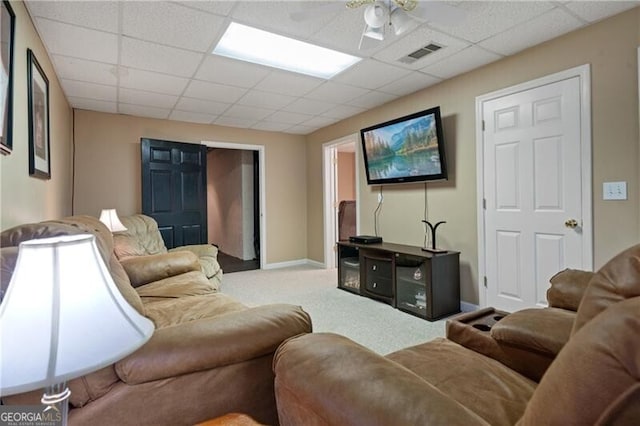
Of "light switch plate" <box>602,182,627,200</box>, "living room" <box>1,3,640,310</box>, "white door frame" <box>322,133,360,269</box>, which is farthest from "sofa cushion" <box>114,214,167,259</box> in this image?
"light switch plate" <box>602,182,627,200</box>

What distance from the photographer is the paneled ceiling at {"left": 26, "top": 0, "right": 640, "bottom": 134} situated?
85.6 inches

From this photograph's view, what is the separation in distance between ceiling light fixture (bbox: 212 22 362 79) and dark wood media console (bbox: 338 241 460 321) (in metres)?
1.99

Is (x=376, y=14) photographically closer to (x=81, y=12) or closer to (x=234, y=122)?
(x=81, y=12)

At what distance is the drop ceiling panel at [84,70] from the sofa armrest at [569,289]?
3734 millimetres

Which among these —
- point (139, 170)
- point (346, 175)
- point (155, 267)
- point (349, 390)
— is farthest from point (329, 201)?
point (349, 390)

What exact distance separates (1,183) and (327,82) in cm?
279

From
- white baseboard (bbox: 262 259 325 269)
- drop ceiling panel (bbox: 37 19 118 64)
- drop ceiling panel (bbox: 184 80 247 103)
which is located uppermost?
drop ceiling panel (bbox: 184 80 247 103)

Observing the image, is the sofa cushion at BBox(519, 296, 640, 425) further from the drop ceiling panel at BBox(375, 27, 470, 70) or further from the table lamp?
the drop ceiling panel at BBox(375, 27, 470, 70)

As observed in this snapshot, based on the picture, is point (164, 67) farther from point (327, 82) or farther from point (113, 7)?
point (327, 82)

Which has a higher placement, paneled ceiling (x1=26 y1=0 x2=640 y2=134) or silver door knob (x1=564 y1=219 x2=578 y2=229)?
paneled ceiling (x1=26 y1=0 x2=640 y2=134)

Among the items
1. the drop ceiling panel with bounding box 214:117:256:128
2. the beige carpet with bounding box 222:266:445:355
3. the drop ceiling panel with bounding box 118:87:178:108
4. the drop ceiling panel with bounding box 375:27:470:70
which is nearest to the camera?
the drop ceiling panel with bounding box 375:27:470:70

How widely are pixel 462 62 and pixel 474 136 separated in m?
0.71

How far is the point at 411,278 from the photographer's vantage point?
3.41 m

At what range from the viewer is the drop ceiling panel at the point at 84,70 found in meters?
2.85
